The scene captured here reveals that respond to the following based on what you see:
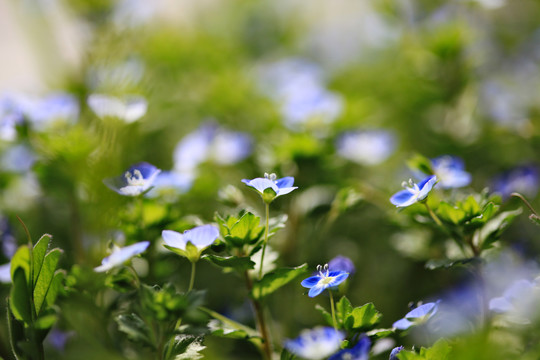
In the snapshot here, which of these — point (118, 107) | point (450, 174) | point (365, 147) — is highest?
point (118, 107)

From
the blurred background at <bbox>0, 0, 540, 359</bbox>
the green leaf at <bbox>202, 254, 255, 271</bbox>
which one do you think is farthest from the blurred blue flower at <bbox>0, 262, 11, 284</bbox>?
the green leaf at <bbox>202, 254, 255, 271</bbox>

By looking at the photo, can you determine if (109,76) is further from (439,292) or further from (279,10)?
(279,10)

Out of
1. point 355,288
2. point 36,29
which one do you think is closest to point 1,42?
point 36,29

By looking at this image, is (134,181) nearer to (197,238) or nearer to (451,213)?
(197,238)

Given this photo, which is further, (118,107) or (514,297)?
(118,107)

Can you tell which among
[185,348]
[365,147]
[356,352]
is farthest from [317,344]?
[365,147]

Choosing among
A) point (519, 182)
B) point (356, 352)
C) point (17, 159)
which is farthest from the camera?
point (17, 159)

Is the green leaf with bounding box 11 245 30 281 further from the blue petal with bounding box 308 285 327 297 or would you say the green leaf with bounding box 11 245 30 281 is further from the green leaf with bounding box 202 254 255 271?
the blue petal with bounding box 308 285 327 297
